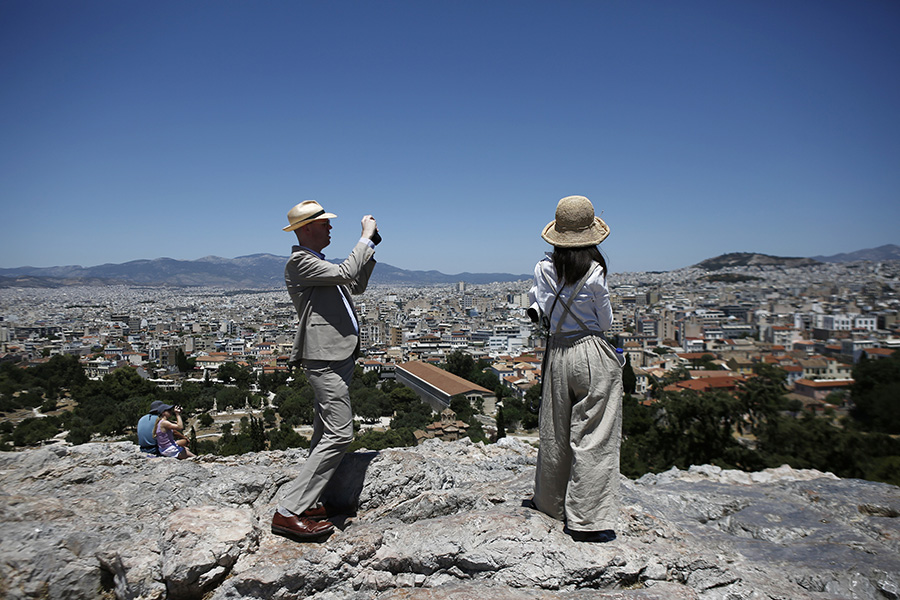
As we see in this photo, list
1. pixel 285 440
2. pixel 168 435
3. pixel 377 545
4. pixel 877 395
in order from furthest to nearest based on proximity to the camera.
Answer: pixel 877 395 < pixel 285 440 < pixel 168 435 < pixel 377 545

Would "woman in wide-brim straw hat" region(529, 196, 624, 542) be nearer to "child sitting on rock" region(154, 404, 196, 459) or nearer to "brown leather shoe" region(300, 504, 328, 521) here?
"brown leather shoe" region(300, 504, 328, 521)

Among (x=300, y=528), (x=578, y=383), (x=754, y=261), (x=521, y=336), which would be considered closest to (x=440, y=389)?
(x=300, y=528)

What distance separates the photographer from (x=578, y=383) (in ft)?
8.82

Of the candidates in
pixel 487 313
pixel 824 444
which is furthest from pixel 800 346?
pixel 487 313

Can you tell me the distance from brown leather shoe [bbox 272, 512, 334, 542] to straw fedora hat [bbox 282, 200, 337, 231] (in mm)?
1576

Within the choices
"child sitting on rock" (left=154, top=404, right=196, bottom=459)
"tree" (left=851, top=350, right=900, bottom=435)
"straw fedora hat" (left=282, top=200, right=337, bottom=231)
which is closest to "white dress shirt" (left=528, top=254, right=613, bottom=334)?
"straw fedora hat" (left=282, top=200, right=337, bottom=231)

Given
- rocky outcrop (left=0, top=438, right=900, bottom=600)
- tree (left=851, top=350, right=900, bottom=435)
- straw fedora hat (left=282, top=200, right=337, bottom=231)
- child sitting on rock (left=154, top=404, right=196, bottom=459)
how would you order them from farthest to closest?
tree (left=851, top=350, right=900, bottom=435) < child sitting on rock (left=154, top=404, right=196, bottom=459) < straw fedora hat (left=282, top=200, right=337, bottom=231) < rocky outcrop (left=0, top=438, right=900, bottom=600)

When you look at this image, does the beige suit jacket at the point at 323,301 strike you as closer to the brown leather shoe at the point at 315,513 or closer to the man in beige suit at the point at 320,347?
the man in beige suit at the point at 320,347

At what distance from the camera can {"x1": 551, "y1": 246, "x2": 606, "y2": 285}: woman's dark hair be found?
2695mm

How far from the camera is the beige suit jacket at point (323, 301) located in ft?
9.11

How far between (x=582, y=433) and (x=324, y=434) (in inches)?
55.1

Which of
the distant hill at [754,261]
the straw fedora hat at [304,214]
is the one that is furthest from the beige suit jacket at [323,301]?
the distant hill at [754,261]

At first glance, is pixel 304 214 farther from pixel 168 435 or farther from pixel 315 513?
pixel 168 435

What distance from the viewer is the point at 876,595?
275cm
